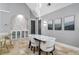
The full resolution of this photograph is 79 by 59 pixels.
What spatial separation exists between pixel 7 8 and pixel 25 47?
85cm

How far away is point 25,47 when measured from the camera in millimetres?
2320

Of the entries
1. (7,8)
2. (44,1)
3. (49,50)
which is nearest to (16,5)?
(7,8)

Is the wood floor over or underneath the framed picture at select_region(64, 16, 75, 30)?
underneath

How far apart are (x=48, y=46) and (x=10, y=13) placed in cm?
102

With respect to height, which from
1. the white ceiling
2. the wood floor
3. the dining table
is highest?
the white ceiling

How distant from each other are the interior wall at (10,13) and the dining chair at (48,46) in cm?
47

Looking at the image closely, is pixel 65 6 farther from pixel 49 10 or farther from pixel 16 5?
pixel 16 5

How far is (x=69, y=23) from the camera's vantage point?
7.81 ft

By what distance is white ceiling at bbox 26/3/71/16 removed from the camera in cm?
234

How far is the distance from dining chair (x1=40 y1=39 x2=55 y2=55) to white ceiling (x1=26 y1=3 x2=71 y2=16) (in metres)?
0.60

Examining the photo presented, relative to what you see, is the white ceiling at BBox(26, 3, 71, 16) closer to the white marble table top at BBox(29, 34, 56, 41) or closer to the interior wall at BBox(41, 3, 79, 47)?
the interior wall at BBox(41, 3, 79, 47)

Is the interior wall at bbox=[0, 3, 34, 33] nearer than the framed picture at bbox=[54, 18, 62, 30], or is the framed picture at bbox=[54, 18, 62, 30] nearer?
the interior wall at bbox=[0, 3, 34, 33]

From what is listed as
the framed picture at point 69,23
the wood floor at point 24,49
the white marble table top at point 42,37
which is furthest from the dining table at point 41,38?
the framed picture at point 69,23

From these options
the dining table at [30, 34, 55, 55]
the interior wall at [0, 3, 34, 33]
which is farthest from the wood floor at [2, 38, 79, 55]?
the interior wall at [0, 3, 34, 33]
